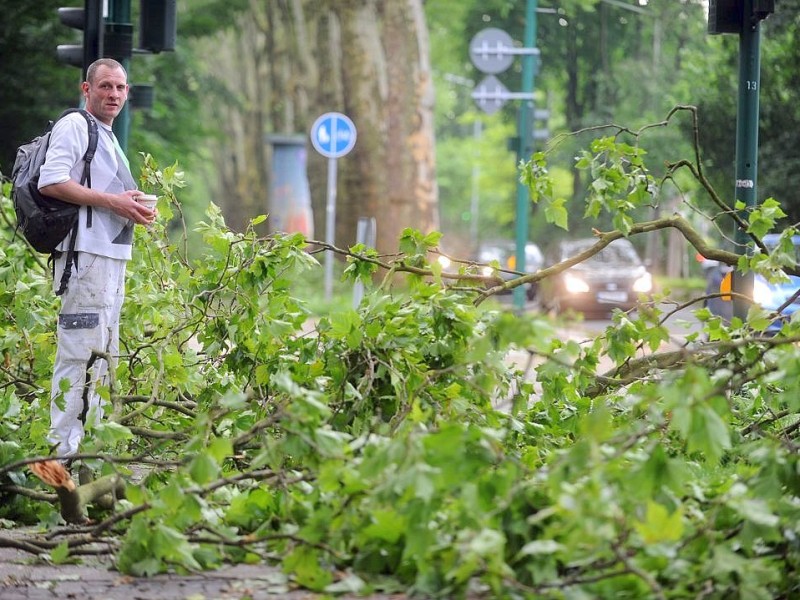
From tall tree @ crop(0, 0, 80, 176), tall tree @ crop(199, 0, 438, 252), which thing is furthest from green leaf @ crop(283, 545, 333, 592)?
tall tree @ crop(199, 0, 438, 252)

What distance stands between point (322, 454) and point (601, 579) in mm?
1130

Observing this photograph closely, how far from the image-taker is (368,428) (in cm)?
652

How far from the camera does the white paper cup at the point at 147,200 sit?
23.0ft

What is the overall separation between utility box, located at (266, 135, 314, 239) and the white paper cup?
89.6ft

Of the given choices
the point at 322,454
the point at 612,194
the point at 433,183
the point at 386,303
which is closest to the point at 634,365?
the point at 612,194

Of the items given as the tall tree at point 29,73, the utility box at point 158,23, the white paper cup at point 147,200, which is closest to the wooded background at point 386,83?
the tall tree at point 29,73

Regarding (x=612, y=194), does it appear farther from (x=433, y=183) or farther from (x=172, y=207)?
(x=433, y=183)

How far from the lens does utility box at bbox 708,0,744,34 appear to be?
30.7ft

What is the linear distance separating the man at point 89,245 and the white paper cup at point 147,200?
26 millimetres

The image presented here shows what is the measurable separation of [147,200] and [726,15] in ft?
13.8

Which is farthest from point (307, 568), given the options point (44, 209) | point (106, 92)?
point (106, 92)

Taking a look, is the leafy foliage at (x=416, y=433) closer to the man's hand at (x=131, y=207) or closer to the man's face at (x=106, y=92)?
the man's hand at (x=131, y=207)

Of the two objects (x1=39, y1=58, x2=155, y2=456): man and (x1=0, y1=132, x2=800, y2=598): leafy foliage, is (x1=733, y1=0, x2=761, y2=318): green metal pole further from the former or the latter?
(x1=39, y1=58, x2=155, y2=456): man

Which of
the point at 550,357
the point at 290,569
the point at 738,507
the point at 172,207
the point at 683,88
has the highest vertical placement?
the point at 683,88
